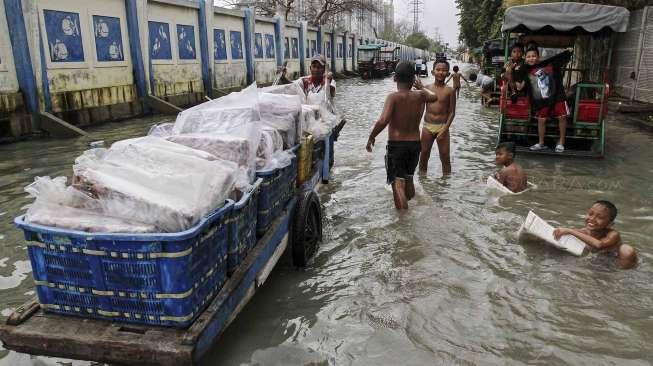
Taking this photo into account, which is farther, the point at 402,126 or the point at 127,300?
the point at 402,126

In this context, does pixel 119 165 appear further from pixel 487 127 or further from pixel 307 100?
pixel 487 127

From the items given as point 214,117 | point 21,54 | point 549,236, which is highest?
point 21,54

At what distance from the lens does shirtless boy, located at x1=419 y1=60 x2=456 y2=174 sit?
262 inches

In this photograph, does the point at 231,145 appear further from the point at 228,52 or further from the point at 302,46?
the point at 302,46

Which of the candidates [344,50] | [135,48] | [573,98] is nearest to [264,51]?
[135,48]

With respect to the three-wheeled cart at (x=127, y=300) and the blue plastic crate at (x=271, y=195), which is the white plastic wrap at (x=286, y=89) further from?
the three-wheeled cart at (x=127, y=300)

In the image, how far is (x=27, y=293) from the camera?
3.70 metres

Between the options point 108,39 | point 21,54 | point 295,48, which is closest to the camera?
point 21,54

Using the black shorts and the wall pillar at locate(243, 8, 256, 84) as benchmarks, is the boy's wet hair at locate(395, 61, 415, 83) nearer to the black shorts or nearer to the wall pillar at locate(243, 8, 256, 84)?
the black shorts

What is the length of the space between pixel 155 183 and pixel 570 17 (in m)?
8.18

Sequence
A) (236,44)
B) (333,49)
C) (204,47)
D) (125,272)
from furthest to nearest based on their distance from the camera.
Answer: (333,49) < (236,44) < (204,47) < (125,272)

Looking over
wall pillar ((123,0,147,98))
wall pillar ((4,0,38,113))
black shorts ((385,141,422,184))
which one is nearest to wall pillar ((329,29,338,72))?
wall pillar ((123,0,147,98))

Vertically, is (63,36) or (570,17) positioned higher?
(63,36)

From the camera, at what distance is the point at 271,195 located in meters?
3.49
